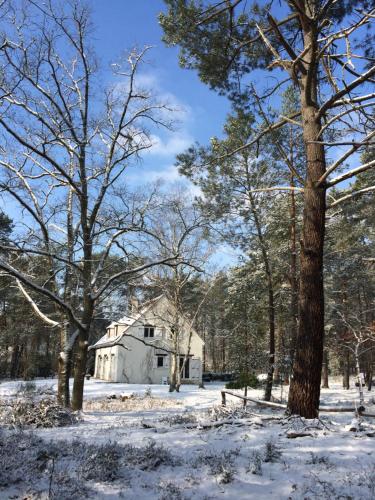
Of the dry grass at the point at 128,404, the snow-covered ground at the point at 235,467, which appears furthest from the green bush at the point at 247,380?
the snow-covered ground at the point at 235,467

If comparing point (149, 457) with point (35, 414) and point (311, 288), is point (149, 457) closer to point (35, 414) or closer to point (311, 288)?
point (311, 288)

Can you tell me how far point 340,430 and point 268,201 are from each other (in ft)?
45.5

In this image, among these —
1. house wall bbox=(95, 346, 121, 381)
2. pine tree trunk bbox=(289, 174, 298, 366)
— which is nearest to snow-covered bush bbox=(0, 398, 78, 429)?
pine tree trunk bbox=(289, 174, 298, 366)

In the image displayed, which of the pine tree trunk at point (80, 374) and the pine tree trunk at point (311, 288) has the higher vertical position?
the pine tree trunk at point (311, 288)

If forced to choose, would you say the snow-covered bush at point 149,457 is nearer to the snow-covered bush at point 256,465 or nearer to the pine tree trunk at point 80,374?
the snow-covered bush at point 256,465

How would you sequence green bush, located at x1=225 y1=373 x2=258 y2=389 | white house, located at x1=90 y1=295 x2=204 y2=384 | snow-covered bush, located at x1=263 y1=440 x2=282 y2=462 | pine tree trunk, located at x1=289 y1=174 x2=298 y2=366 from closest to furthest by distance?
snow-covered bush, located at x1=263 y1=440 x2=282 y2=462
pine tree trunk, located at x1=289 y1=174 x2=298 y2=366
green bush, located at x1=225 y1=373 x2=258 y2=389
white house, located at x1=90 y1=295 x2=204 y2=384

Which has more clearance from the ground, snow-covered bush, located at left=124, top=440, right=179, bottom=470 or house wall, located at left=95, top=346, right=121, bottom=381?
snow-covered bush, located at left=124, top=440, right=179, bottom=470

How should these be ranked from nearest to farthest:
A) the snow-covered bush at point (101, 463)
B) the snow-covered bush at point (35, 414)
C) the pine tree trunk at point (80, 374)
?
the snow-covered bush at point (101, 463) → the snow-covered bush at point (35, 414) → the pine tree trunk at point (80, 374)

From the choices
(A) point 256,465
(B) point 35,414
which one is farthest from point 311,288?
(B) point 35,414

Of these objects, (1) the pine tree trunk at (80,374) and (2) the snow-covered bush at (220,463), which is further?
(1) the pine tree trunk at (80,374)

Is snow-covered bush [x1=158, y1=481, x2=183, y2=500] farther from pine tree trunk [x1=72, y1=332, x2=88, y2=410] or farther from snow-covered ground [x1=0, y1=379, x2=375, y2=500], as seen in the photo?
pine tree trunk [x1=72, y1=332, x2=88, y2=410]

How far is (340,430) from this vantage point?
574 centimetres

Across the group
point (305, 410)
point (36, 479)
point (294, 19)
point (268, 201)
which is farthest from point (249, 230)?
point (36, 479)

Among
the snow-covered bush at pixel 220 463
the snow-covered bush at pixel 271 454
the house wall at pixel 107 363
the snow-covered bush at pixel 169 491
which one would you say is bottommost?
the house wall at pixel 107 363
